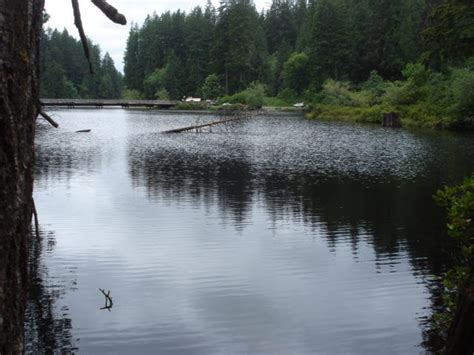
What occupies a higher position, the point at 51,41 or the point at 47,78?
the point at 51,41

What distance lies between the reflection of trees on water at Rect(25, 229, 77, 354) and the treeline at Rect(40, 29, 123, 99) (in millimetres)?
127326

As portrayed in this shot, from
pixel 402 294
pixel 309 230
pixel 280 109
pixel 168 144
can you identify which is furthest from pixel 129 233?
pixel 280 109

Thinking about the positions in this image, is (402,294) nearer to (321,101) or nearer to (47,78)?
(321,101)

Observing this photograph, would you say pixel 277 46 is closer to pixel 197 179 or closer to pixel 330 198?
pixel 197 179

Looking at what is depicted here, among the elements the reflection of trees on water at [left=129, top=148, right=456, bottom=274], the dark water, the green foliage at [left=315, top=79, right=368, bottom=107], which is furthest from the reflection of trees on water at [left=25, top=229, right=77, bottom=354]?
the green foliage at [left=315, top=79, right=368, bottom=107]

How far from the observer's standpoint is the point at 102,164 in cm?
3025

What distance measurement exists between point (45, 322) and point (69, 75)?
152929 millimetres

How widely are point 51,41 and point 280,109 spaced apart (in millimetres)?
88689

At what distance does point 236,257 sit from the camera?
43.8ft

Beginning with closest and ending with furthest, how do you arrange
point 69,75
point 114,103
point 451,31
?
point 451,31
point 114,103
point 69,75

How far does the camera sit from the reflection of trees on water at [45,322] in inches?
332

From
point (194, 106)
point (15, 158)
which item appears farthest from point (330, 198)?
point (194, 106)

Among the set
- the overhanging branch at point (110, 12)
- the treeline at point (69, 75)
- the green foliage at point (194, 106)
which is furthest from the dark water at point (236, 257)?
the treeline at point (69, 75)

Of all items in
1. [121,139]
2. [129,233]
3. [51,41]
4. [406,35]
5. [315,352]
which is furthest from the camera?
[51,41]
